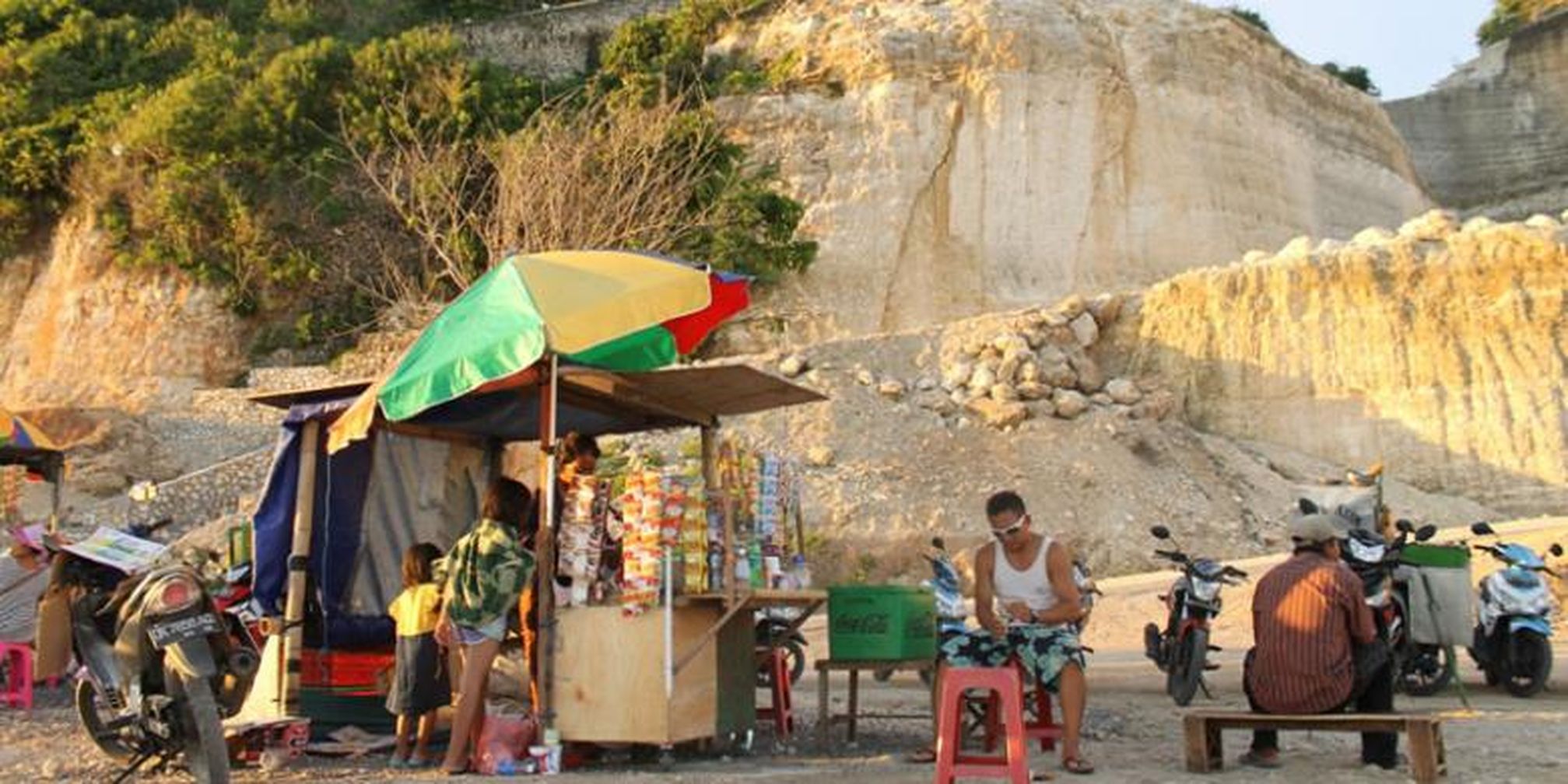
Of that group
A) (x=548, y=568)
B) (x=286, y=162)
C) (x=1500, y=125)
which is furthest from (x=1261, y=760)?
(x=1500, y=125)

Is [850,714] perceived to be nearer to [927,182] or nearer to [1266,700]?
[1266,700]

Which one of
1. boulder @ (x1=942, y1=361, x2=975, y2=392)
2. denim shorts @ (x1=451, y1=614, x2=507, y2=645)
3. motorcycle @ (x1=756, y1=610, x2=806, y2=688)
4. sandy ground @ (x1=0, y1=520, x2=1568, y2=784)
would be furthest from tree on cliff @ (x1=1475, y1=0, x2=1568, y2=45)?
denim shorts @ (x1=451, y1=614, x2=507, y2=645)

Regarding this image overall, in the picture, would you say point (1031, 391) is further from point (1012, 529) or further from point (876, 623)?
point (1012, 529)

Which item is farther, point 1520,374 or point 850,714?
point 1520,374

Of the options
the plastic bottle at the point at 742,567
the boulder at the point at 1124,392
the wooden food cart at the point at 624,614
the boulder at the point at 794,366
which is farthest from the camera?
the boulder at the point at 1124,392

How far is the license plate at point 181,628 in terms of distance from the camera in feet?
21.0

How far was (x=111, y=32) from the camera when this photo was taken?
113ft

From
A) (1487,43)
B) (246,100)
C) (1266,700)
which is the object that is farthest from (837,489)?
(1487,43)

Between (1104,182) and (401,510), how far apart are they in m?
26.9

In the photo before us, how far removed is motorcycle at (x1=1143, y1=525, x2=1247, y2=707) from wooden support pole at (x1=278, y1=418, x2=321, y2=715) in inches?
216

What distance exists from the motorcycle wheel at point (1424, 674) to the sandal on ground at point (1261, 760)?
342 centimetres

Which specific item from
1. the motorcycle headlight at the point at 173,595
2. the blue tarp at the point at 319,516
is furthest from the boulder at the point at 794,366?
the motorcycle headlight at the point at 173,595

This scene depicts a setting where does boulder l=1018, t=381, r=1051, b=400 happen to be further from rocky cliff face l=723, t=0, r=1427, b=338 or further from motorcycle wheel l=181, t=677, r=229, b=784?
motorcycle wheel l=181, t=677, r=229, b=784

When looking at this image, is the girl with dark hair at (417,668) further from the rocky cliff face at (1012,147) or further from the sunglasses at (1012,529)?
the rocky cliff face at (1012,147)
